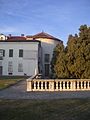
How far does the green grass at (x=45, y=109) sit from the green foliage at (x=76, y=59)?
25.4 feet

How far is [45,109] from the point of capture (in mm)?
12523

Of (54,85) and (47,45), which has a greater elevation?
(47,45)

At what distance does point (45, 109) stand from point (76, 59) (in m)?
10.2

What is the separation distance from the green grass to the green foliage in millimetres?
7752

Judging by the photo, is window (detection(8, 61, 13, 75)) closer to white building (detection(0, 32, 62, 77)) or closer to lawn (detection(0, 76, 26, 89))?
white building (detection(0, 32, 62, 77))

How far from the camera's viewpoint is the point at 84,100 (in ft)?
47.6

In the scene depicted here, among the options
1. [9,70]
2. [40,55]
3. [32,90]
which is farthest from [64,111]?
[40,55]

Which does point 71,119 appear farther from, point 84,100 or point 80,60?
point 80,60

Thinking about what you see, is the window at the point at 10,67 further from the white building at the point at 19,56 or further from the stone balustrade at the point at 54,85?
the stone balustrade at the point at 54,85

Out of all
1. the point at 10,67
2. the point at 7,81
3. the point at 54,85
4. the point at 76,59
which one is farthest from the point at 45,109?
the point at 10,67

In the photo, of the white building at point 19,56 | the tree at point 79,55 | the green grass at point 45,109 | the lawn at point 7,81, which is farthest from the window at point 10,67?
the green grass at point 45,109

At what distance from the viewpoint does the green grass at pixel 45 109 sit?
37.4ft

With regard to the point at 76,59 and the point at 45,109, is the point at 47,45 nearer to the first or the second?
the point at 76,59

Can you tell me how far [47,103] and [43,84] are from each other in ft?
20.3
